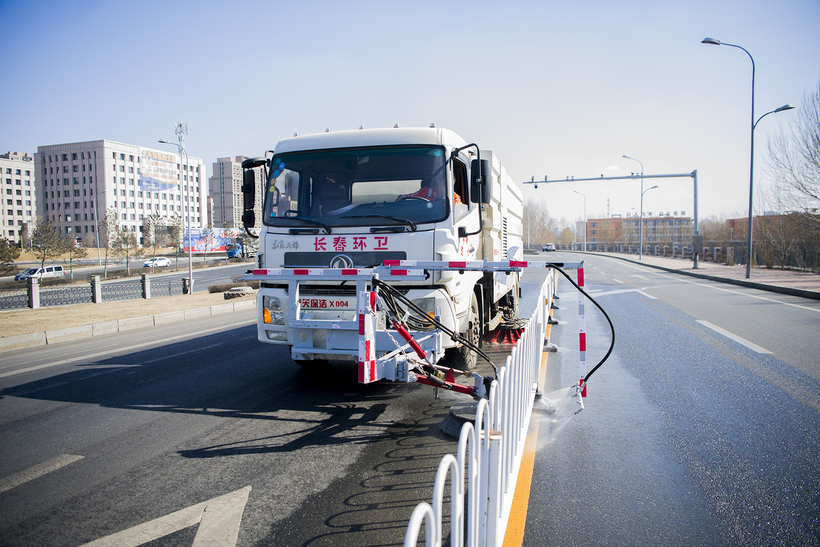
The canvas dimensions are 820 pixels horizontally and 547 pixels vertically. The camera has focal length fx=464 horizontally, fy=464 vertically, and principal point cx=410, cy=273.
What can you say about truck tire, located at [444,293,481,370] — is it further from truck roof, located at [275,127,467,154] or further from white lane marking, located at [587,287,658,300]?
white lane marking, located at [587,287,658,300]

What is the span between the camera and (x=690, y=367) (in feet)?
20.4

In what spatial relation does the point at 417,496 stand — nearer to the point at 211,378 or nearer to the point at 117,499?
the point at 117,499

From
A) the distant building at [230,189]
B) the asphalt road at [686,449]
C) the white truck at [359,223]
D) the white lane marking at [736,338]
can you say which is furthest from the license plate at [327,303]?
the white lane marking at [736,338]

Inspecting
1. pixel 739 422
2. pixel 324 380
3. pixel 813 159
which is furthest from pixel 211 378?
pixel 813 159

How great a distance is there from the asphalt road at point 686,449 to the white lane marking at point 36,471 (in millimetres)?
3510

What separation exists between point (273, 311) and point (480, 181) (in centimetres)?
267

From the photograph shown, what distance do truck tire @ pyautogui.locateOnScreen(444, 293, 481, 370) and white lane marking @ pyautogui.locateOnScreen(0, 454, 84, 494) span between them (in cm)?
384

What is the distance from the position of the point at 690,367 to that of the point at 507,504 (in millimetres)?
4666

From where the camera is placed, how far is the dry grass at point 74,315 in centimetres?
1043

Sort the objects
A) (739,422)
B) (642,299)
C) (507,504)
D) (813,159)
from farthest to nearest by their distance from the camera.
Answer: (813,159), (642,299), (739,422), (507,504)

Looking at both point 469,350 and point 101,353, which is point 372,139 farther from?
point 101,353

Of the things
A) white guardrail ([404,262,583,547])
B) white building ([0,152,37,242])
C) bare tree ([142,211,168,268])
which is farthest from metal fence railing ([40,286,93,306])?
white building ([0,152,37,242])

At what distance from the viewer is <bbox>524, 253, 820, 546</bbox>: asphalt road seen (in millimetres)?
2732

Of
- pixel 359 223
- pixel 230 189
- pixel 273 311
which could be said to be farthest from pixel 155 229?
pixel 359 223
